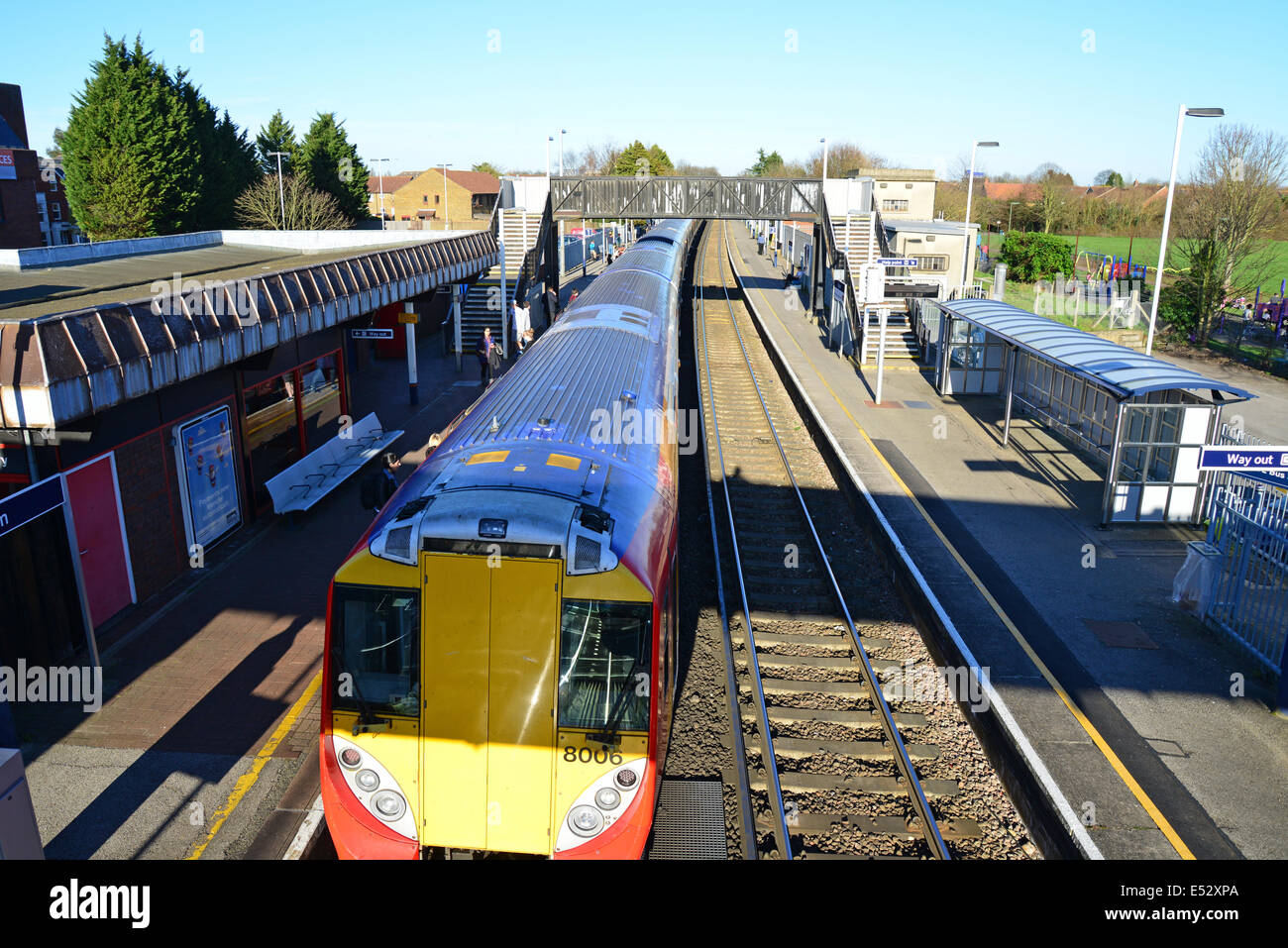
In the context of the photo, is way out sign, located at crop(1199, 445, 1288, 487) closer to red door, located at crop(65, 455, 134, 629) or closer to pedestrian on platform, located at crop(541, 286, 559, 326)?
red door, located at crop(65, 455, 134, 629)

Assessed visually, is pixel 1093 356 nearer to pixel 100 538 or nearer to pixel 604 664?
pixel 604 664

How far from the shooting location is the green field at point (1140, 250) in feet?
151

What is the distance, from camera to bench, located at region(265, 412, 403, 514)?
540 inches

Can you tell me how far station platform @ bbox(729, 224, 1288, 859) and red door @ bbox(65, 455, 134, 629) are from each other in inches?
409

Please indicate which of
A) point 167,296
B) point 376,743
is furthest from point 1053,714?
point 167,296

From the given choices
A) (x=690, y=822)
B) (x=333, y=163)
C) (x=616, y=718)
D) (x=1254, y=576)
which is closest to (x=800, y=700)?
(x=690, y=822)

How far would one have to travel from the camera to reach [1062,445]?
1881 cm

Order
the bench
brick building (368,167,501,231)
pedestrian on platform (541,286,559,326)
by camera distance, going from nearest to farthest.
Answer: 1. the bench
2. pedestrian on platform (541,286,559,326)
3. brick building (368,167,501,231)

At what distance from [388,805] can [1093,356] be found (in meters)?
14.8

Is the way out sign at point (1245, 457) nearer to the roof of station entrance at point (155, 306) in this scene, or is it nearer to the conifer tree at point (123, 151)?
the roof of station entrance at point (155, 306)

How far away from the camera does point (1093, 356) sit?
15672 millimetres

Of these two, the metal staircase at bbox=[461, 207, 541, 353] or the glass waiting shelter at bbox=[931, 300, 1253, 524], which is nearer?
the glass waiting shelter at bbox=[931, 300, 1253, 524]

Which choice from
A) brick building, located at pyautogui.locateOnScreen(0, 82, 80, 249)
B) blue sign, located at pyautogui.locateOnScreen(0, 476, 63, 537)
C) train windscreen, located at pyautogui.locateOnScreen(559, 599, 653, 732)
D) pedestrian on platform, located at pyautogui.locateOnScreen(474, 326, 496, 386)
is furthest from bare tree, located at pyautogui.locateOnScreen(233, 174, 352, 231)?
train windscreen, located at pyautogui.locateOnScreen(559, 599, 653, 732)

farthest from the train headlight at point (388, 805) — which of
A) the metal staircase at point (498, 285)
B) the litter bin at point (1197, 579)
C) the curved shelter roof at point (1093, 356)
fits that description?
the metal staircase at point (498, 285)
